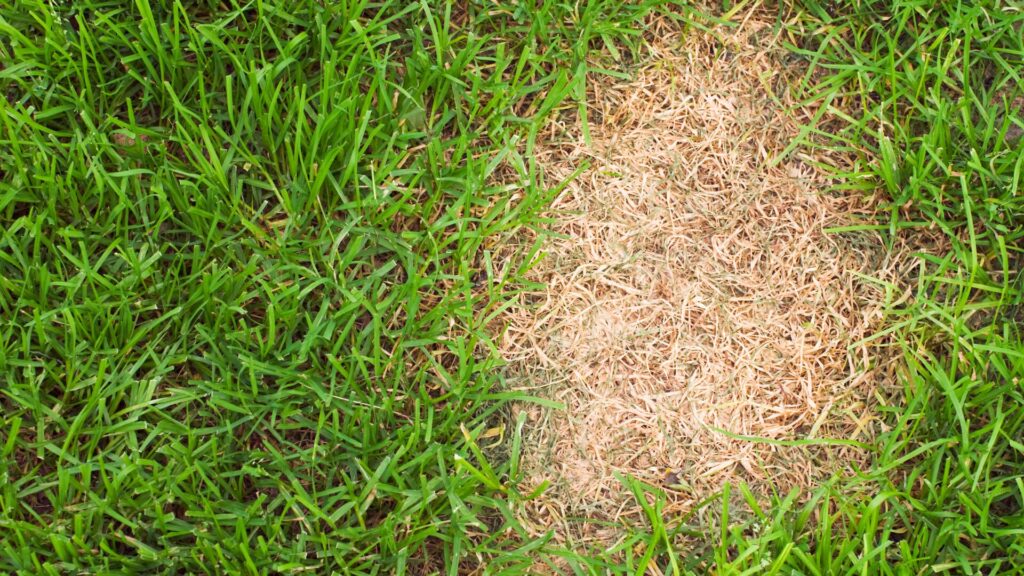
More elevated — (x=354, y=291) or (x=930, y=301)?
(x=354, y=291)

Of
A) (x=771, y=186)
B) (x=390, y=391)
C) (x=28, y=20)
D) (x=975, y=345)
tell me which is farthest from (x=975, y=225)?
(x=28, y=20)

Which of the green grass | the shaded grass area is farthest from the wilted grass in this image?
the shaded grass area

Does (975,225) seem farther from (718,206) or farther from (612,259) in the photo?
(612,259)

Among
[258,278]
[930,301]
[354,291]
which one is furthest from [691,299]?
[258,278]

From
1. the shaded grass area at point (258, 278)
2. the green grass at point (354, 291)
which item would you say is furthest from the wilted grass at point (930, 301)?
the shaded grass area at point (258, 278)

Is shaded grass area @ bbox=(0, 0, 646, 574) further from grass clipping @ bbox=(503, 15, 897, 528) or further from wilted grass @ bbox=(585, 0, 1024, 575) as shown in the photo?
wilted grass @ bbox=(585, 0, 1024, 575)

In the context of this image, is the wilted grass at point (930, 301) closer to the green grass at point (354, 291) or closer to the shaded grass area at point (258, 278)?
the green grass at point (354, 291)

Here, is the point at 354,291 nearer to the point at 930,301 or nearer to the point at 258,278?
the point at 258,278
